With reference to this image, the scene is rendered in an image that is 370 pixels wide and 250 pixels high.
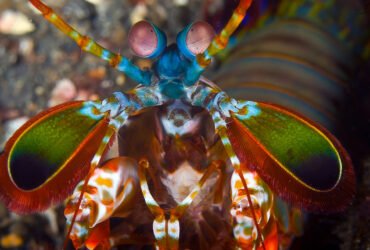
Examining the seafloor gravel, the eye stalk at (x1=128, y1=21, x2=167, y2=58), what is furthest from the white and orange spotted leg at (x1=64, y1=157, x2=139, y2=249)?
the seafloor gravel

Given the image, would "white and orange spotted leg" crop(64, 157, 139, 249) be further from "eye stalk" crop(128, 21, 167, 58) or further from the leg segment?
"eye stalk" crop(128, 21, 167, 58)

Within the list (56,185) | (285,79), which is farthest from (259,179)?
(285,79)

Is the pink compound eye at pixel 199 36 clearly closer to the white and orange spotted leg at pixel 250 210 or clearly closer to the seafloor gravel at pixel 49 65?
the white and orange spotted leg at pixel 250 210

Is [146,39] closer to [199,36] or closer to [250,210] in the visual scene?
[199,36]

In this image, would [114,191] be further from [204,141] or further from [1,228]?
[1,228]

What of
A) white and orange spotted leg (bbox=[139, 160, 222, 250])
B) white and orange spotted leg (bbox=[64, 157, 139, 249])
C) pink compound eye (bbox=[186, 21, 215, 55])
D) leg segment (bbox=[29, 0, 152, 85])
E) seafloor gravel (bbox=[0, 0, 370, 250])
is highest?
seafloor gravel (bbox=[0, 0, 370, 250])

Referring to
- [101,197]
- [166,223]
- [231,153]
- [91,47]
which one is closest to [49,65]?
[101,197]
